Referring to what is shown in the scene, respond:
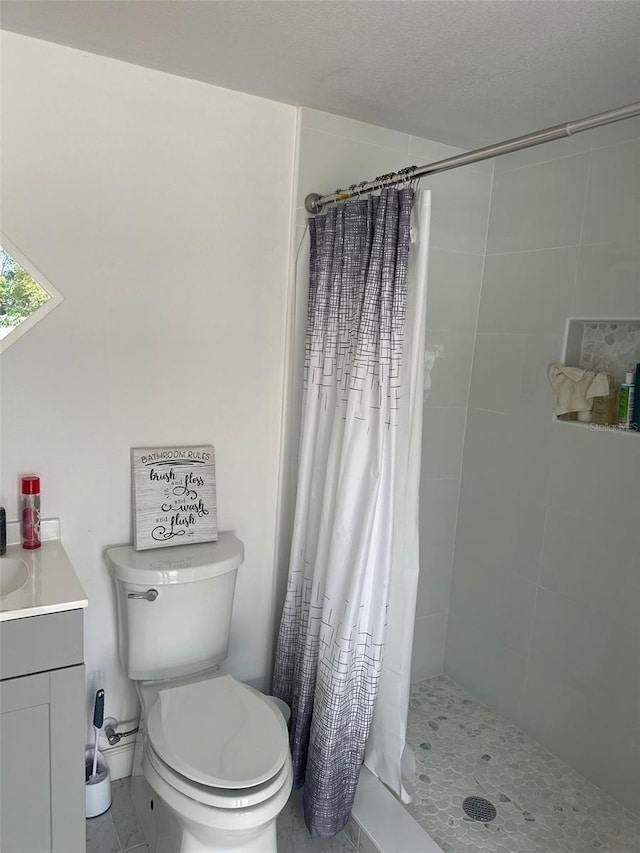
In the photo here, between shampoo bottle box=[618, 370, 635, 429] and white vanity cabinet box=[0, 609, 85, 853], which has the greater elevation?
shampoo bottle box=[618, 370, 635, 429]

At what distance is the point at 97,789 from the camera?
203 cm

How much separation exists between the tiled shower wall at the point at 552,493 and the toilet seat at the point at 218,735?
3.80 feet

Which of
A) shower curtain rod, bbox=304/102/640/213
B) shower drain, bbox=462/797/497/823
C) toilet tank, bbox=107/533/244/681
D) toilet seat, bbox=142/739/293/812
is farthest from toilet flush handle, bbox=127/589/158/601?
shower curtain rod, bbox=304/102/640/213

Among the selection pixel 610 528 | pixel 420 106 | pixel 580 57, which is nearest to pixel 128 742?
pixel 610 528

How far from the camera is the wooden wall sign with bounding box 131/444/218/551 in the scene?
210cm

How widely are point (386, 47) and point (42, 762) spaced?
2.05 meters

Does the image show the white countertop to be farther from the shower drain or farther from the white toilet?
the shower drain

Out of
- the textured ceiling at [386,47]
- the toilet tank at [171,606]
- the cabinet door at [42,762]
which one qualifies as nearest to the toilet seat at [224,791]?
the cabinet door at [42,762]

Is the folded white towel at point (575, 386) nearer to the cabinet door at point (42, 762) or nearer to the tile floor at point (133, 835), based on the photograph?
the tile floor at point (133, 835)

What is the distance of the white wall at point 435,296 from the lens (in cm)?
224

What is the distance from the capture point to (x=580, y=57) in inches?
66.1

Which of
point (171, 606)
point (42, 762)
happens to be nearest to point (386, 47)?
point (171, 606)

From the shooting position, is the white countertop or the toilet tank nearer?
the white countertop

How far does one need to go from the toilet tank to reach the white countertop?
0.19 m
